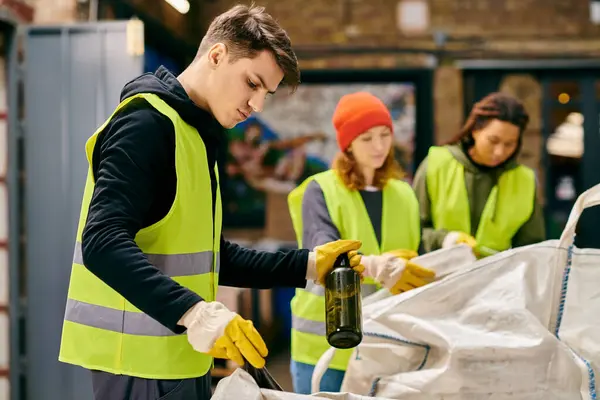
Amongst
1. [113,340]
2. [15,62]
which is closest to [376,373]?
[113,340]

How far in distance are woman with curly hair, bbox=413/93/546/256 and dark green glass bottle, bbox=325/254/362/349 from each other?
105 centimetres

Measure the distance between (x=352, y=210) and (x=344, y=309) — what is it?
68 cm

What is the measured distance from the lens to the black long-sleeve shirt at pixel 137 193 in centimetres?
111

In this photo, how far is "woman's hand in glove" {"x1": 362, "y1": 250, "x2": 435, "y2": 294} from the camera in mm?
1731

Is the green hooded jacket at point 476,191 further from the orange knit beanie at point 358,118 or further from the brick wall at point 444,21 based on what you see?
the brick wall at point 444,21

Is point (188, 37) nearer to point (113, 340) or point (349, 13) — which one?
point (349, 13)

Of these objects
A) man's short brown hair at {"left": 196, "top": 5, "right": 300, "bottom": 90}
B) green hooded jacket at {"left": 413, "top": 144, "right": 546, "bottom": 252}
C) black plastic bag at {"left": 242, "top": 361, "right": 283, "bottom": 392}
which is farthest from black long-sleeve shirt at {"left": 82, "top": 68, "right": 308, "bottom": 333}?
green hooded jacket at {"left": 413, "top": 144, "right": 546, "bottom": 252}

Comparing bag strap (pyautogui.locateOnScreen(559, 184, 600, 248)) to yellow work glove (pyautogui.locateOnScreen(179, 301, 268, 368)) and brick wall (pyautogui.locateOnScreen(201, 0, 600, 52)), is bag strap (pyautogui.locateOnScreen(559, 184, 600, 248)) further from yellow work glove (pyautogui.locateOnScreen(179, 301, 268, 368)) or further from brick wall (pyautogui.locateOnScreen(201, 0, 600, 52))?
brick wall (pyautogui.locateOnScreen(201, 0, 600, 52))

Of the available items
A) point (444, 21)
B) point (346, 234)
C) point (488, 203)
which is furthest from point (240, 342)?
point (444, 21)

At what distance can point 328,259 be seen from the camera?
151 cm

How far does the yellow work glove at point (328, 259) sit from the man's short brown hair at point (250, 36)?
1.27 feet

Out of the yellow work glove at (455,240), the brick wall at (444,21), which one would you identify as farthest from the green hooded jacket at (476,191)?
the brick wall at (444,21)

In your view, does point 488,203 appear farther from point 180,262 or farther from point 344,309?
point 180,262

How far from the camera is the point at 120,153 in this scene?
117cm
